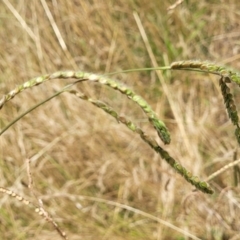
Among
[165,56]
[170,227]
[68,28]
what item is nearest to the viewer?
[170,227]

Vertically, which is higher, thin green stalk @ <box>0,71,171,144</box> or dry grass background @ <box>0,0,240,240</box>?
dry grass background @ <box>0,0,240,240</box>

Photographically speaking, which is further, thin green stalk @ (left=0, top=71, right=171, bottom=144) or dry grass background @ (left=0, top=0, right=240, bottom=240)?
dry grass background @ (left=0, top=0, right=240, bottom=240)

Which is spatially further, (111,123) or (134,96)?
(111,123)

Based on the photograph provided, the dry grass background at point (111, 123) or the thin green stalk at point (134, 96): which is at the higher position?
the dry grass background at point (111, 123)

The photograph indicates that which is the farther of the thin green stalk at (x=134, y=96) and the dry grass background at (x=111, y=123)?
the dry grass background at (x=111, y=123)

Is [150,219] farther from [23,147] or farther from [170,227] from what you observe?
[23,147]

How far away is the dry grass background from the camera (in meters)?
1.50

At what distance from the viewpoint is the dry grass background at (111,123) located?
150cm

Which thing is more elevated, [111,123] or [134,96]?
[111,123]

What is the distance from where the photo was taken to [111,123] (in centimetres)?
169

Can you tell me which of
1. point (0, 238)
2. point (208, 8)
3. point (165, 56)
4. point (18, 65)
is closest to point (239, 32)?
point (208, 8)

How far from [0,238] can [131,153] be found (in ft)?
1.46

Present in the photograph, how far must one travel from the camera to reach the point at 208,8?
1.93 metres

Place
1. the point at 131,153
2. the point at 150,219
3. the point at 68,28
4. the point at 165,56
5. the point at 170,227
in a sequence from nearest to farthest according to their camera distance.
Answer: the point at 170,227 < the point at 150,219 < the point at 131,153 < the point at 165,56 < the point at 68,28
